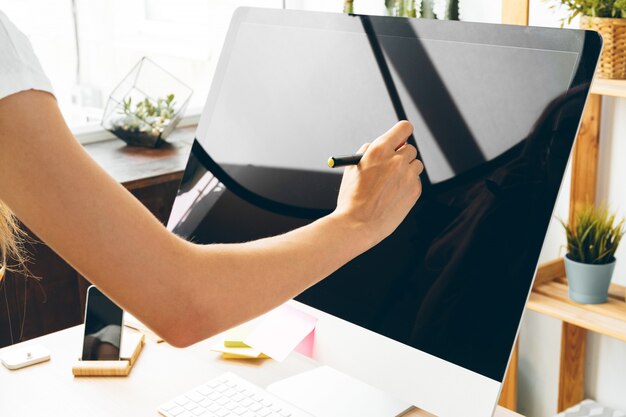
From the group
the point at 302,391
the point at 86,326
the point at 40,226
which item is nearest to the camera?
the point at 40,226

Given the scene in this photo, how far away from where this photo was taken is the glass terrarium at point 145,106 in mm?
2305

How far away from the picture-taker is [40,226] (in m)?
0.64

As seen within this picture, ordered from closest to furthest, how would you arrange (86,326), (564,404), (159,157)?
(86,326) < (564,404) < (159,157)

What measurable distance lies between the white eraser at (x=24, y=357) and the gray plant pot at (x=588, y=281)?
3.36 feet

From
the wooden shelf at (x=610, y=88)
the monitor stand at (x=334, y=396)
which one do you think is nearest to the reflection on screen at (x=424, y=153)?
the monitor stand at (x=334, y=396)

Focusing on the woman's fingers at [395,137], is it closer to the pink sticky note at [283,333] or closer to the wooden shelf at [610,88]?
the pink sticky note at [283,333]

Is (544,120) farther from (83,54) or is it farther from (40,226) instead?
(83,54)

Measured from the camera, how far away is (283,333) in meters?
1.10

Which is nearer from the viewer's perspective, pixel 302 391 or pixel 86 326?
pixel 302 391

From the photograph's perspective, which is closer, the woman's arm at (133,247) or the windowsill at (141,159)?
the woman's arm at (133,247)

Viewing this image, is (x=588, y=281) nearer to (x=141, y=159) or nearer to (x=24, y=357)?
(x=24, y=357)

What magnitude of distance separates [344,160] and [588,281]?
2.92 feet

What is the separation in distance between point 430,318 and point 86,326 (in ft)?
1.83

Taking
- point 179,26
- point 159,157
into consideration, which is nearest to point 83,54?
point 179,26
